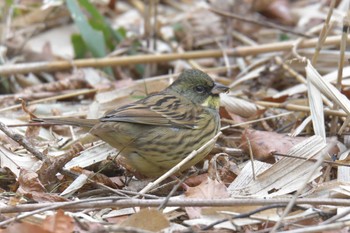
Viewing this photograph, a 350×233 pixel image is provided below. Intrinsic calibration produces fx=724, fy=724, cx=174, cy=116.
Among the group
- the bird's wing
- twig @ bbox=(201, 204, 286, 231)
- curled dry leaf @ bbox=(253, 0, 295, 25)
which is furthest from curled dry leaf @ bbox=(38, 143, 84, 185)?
curled dry leaf @ bbox=(253, 0, 295, 25)

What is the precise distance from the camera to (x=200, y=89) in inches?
159

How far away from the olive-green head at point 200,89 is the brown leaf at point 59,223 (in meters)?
1.48

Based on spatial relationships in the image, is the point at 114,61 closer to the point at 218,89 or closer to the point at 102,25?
the point at 102,25

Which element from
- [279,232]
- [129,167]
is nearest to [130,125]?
[129,167]

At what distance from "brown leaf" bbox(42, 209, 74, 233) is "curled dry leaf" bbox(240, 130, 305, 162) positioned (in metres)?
1.26

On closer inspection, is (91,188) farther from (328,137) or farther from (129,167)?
(328,137)

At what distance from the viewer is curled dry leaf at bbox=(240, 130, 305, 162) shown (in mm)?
3697

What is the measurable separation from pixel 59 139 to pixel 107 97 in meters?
0.68

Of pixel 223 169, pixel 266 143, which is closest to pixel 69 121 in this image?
pixel 223 169

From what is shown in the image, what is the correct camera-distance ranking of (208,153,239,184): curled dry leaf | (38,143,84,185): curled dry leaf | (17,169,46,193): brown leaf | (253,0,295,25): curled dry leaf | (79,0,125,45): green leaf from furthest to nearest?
(253,0,295,25): curled dry leaf < (79,0,125,45): green leaf < (208,153,239,184): curled dry leaf < (38,143,84,185): curled dry leaf < (17,169,46,193): brown leaf

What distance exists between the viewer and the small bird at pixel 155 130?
3.50 meters

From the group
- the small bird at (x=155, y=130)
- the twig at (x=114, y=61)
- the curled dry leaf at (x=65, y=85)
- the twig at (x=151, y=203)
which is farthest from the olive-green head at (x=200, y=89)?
the twig at (x=151, y=203)

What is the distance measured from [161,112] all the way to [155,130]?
0.48 feet

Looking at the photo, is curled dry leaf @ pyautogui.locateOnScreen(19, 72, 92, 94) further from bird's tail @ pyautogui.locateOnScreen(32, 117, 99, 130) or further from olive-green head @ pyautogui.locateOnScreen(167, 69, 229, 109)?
bird's tail @ pyautogui.locateOnScreen(32, 117, 99, 130)
